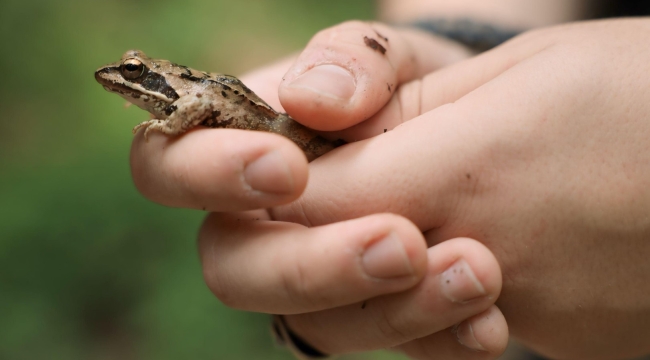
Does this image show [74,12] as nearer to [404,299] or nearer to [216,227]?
[216,227]

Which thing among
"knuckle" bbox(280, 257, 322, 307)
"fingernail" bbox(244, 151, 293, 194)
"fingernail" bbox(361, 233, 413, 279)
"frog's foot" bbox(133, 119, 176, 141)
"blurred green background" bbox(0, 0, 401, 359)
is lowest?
"blurred green background" bbox(0, 0, 401, 359)

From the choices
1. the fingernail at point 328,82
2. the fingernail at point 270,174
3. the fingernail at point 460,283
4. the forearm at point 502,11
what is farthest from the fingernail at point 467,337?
the forearm at point 502,11

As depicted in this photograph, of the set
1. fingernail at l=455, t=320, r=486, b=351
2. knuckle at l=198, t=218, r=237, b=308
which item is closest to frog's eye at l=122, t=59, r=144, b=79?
knuckle at l=198, t=218, r=237, b=308

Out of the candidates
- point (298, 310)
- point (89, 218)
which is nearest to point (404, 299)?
point (298, 310)

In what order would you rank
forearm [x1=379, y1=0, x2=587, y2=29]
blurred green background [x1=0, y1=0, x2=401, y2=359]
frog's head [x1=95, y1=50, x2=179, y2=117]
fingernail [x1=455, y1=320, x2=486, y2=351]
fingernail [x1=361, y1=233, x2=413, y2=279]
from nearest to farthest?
fingernail [x1=361, y1=233, x2=413, y2=279] → fingernail [x1=455, y1=320, x2=486, y2=351] → frog's head [x1=95, y1=50, x2=179, y2=117] → forearm [x1=379, y1=0, x2=587, y2=29] → blurred green background [x1=0, y1=0, x2=401, y2=359]

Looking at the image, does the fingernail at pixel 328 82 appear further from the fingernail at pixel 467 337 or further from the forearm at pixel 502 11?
the forearm at pixel 502 11

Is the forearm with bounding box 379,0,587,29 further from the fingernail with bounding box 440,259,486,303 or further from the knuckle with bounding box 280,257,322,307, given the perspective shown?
the knuckle with bounding box 280,257,322,307

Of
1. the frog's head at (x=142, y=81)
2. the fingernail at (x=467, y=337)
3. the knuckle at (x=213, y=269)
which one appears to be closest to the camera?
the fingernail at (x=467, y=337)

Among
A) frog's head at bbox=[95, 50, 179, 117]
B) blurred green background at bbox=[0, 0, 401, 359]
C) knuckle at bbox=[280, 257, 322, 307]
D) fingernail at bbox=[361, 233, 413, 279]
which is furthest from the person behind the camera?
A: blurred green background at bbox=[0, 0, 401, 359]
